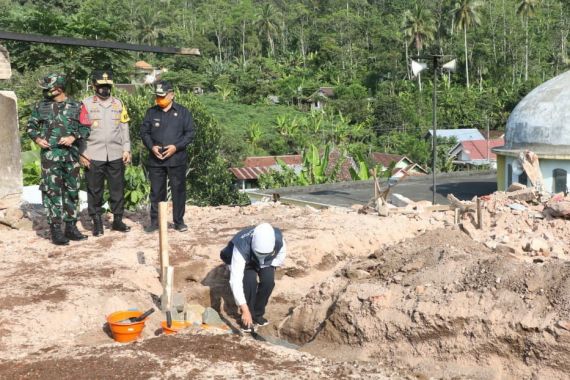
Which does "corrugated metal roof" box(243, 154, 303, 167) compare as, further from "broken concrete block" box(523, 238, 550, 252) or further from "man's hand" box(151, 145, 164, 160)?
"broken concrete block" box(523, 238, 550, 252)

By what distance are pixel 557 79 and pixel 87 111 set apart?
652 inches

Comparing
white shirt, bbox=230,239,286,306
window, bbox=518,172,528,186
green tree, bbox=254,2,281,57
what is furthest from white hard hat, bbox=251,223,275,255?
green tree, bbox=254,2,281,57

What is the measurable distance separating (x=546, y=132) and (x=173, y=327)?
53.8 ft

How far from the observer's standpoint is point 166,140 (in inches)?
291

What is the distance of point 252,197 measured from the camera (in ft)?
73.9

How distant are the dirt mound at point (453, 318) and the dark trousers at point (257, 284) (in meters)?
0.57

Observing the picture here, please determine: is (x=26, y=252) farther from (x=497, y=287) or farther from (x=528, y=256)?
(x=528, y=256)

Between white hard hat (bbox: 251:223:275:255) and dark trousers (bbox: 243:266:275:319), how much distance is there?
0.32m

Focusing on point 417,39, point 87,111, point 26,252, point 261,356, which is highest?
point 417,39

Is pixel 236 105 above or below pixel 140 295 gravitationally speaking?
above

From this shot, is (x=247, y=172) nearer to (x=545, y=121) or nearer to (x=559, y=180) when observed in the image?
(x=559, y=180)

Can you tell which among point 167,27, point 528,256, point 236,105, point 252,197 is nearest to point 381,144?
point 236,105

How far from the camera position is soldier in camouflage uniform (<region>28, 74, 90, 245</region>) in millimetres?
6836

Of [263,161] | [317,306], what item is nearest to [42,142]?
[317,306]
